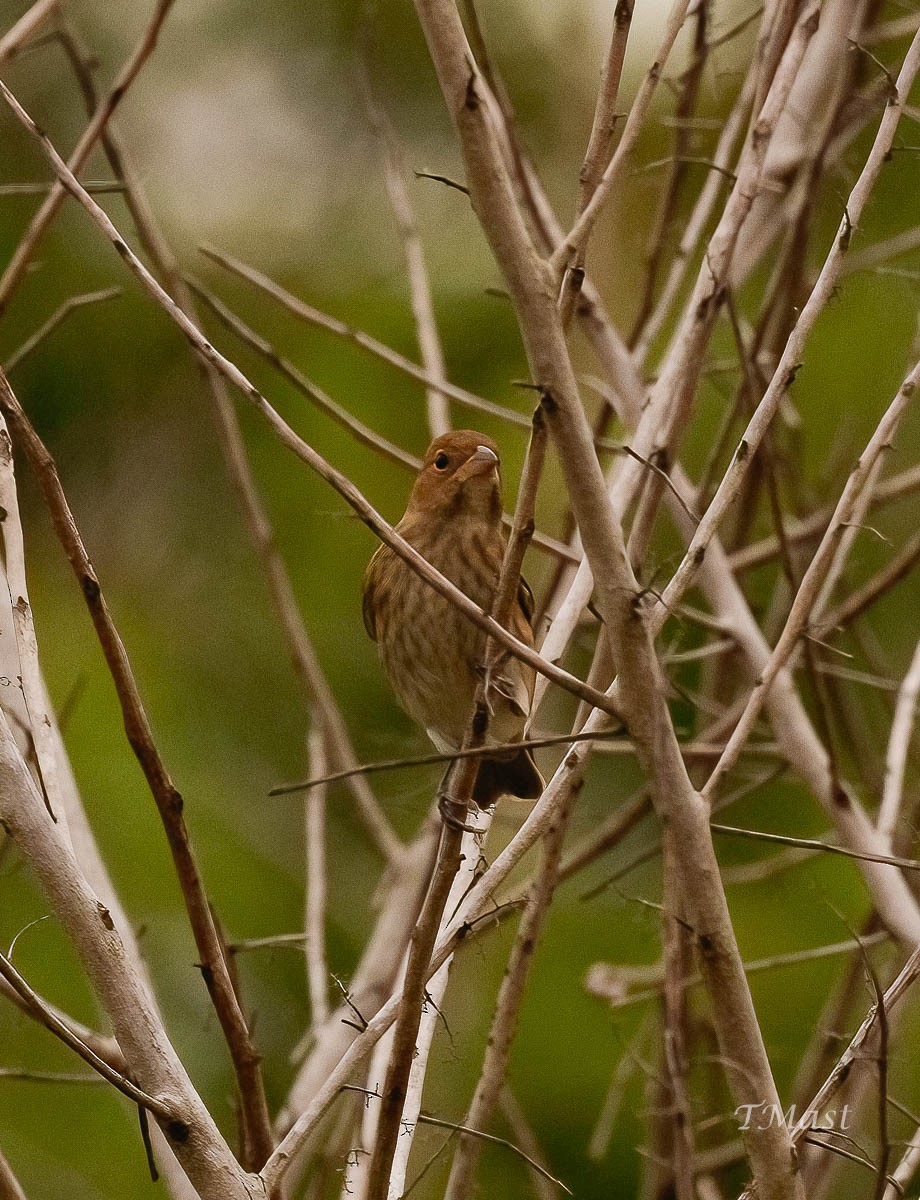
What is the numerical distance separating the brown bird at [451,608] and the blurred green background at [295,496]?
1.25 feet

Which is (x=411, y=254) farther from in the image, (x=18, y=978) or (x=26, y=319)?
(x=26, y=319)

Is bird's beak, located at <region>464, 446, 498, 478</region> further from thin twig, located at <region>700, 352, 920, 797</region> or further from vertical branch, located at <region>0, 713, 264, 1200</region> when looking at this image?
vertical branch, located at <region>0, 713, 264, 1200</region>

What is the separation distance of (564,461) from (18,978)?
0.89 metres

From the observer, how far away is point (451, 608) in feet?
12.2

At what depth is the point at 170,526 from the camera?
712cm

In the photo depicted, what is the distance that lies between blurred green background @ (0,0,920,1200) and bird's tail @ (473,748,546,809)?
48 cm

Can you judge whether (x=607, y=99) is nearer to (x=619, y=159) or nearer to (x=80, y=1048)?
(x=619, y=159)

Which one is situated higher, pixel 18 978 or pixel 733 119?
pixel 733 119

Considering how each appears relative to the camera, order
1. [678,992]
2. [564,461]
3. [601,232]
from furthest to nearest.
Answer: [601,232] < [678,992] < [564,461]

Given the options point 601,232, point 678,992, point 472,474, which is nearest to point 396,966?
point 678,992

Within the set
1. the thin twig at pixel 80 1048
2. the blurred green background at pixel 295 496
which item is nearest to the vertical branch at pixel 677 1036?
the thin twig at pixel 80 1048

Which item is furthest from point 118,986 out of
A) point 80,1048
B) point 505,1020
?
point 505,1020

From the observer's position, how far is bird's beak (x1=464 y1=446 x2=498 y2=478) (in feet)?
11.6

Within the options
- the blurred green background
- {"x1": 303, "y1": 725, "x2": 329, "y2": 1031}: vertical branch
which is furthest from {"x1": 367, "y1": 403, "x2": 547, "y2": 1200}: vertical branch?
the blurred green background
